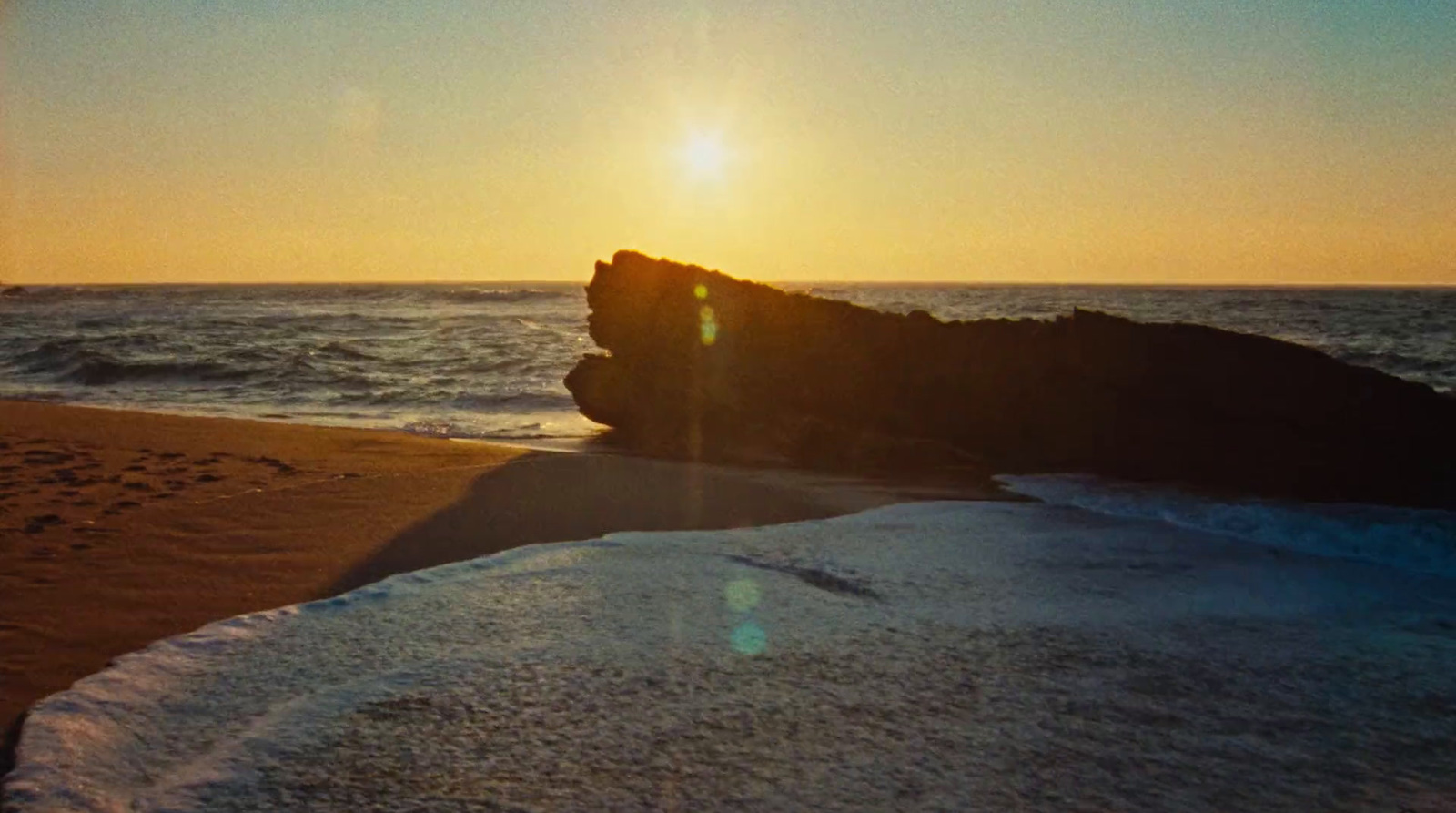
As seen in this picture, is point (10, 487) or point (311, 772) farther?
point (10, 487)

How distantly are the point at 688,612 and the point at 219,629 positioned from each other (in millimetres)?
1594

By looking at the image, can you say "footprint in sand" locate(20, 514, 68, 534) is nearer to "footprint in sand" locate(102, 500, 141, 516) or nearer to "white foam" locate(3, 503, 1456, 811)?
"footprint in sand" locate(102, 500, 141, 516)

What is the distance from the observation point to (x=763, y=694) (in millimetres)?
3205

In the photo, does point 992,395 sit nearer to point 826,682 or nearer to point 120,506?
point 826,682

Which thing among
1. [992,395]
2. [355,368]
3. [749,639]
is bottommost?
[355,368]

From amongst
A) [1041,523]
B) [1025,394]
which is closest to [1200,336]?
[1025,394]

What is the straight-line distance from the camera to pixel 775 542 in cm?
547

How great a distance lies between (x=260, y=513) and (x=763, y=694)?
12.1 ft

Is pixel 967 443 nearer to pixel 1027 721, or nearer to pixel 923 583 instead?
pixel 923 583

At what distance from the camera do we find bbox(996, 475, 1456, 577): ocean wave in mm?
5668

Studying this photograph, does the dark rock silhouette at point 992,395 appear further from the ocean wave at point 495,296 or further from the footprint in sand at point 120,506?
the ocean wave at point 495,296

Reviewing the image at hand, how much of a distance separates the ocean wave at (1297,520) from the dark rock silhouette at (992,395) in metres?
0.59

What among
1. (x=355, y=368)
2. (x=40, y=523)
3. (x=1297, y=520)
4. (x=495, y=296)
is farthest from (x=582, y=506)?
(x=495, y=296)

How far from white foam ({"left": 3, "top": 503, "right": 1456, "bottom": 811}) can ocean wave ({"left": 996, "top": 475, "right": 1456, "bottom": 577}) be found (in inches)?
33.5
